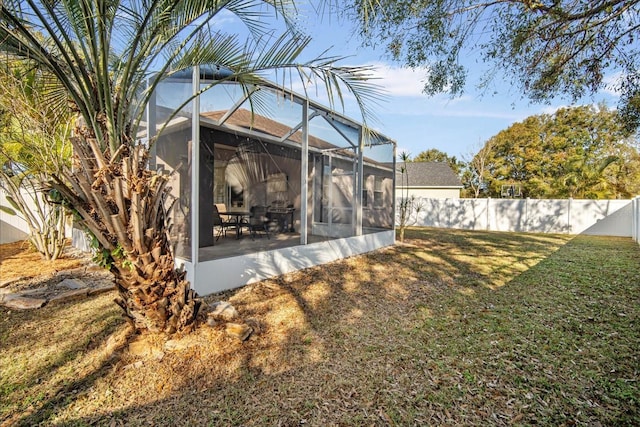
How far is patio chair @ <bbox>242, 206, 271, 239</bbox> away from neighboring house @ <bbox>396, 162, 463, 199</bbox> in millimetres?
17542

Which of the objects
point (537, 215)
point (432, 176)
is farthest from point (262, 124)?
point (432, 176)

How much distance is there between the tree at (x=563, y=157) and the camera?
1953 centimetres

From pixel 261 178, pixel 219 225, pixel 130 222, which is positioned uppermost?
pixel 261 178

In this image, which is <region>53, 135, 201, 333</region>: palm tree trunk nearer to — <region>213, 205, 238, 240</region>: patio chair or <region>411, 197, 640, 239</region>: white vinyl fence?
<region>213, 205, 238, 240</region>: patio chair

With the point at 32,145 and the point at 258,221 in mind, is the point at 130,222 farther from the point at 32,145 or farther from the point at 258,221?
the point at 258,221

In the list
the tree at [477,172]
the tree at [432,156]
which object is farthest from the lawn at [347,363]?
the tree at [432,156]

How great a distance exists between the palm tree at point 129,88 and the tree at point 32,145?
1.92 metres

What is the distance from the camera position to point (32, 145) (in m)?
6.00

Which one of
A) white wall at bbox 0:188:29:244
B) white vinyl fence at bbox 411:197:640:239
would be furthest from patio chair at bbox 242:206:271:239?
white vinyl fence at bbox 411:197:640:239

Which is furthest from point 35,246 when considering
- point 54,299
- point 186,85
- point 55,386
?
point 55,386

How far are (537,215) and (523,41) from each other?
1299 centimetres

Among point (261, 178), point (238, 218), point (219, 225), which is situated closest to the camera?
point (219, 225)

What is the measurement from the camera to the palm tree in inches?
105

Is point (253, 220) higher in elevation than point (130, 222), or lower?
lower
